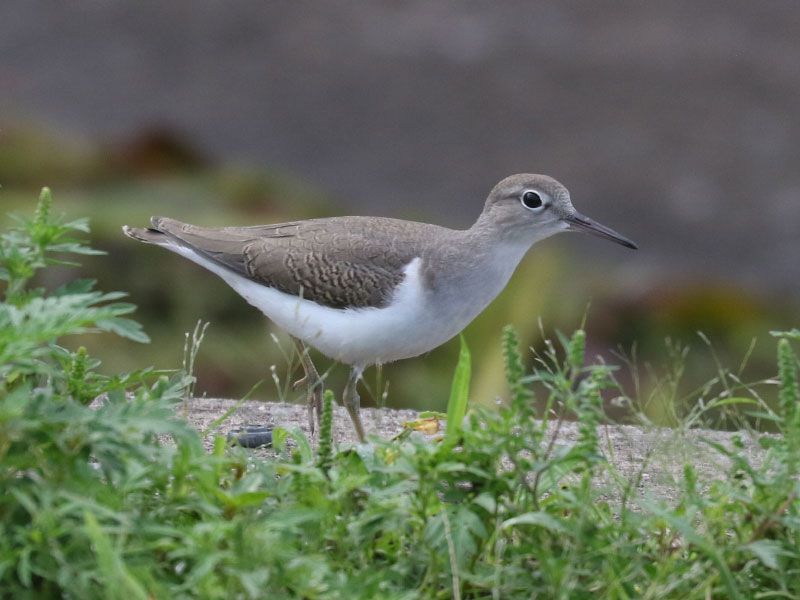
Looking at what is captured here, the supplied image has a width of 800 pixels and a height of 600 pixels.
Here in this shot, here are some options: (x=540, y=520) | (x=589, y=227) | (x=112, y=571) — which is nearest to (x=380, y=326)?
(x=589, y=227)

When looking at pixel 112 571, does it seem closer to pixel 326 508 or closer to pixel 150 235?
pixel 326 508

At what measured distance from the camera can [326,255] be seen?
4.54 metres

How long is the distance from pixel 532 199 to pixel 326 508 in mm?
2116

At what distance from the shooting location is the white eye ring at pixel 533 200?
448 centimetres

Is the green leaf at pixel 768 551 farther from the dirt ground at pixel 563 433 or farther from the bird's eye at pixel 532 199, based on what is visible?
the bird's eye at pixel 532 199

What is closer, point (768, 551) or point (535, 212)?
point (768, 551)

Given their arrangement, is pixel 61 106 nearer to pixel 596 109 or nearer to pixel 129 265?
pixel 129 265

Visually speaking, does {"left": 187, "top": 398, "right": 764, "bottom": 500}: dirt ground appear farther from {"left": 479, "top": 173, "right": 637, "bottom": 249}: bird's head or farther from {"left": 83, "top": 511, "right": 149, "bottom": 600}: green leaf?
{"left": 83, "top": 511, "right": 149, "bottom": 600}: green leaf

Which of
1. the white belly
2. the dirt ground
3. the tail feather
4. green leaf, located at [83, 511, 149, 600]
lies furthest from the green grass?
the tail feather

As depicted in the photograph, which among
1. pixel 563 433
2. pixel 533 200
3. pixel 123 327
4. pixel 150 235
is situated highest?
pixel 533 200

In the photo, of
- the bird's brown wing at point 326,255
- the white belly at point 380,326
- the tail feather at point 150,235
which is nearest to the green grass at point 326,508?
the white belly at point 380,326

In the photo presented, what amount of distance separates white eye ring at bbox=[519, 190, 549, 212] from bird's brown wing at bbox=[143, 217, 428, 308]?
464mm

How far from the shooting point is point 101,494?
2455mm

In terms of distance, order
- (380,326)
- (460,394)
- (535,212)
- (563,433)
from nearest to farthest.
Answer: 1. (460,394)
2. (380,326)
3. (535,212)
4. (563,433)
